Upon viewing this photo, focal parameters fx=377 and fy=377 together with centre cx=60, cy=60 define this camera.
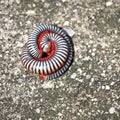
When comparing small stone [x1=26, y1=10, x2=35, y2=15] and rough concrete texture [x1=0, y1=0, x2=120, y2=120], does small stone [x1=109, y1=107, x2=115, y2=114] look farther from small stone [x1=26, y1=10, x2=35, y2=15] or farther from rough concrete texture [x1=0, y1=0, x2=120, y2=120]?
small stone [x1=26, y1=10, x2=35, y2=15]

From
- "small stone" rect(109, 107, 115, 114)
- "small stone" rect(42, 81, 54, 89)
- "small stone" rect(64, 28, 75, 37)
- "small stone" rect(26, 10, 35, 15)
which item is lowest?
"small stone" rect(109, 107, 115, 114)

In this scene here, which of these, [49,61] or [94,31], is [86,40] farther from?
[49,61]

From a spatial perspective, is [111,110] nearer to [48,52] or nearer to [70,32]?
[48,52]

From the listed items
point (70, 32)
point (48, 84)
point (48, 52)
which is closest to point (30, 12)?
point (70, 32)

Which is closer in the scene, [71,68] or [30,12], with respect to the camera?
[71,68]

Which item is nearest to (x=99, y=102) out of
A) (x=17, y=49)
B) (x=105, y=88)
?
(x=105, y=88)

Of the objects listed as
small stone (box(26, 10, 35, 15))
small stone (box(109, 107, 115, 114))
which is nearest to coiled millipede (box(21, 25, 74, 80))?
small stone (box(26, 10, 35, 15))
